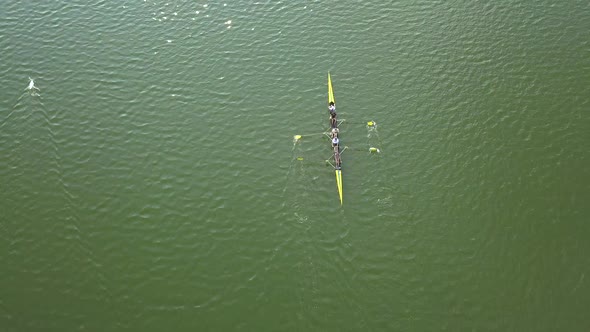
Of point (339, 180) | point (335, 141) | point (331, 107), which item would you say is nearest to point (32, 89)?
point (331, 107)

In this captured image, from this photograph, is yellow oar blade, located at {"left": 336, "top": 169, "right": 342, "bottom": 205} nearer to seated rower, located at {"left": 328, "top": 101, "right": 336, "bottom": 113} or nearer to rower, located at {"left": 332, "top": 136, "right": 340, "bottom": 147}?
rower, located at {"left": 332, "top": 136, "right": 340, "bottom": 147}

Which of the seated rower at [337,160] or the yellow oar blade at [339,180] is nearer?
the yellow oar blade at [339,180]

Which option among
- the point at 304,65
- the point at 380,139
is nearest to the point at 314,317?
the point at 380,139

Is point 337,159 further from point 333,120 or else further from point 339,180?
point 333,120

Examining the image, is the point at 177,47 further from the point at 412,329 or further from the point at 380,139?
the point at 412,329

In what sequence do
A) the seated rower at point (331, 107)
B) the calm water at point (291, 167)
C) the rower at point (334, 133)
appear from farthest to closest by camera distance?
the seated rower at point (331, 107) → the rower at point (334, 133) → the calm water at point (291, 167)

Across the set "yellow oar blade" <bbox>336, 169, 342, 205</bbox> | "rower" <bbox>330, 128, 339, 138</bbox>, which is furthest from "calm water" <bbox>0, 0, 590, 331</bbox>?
A: "rower" <bbox>330, 128, 339, 138</bbox>

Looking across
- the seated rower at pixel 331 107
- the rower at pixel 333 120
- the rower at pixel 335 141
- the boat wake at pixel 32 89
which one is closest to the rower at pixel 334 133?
the rower at pixel 335 141

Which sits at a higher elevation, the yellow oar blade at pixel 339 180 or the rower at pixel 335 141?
the rower at pixel 335 141

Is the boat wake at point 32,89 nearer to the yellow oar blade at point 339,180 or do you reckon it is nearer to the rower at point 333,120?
the rower at point 333,120
